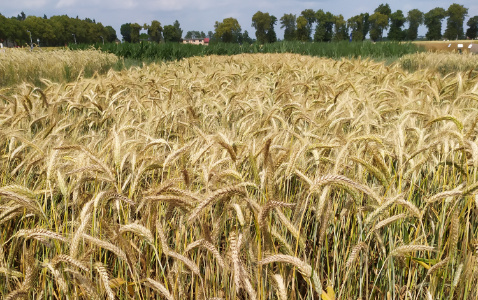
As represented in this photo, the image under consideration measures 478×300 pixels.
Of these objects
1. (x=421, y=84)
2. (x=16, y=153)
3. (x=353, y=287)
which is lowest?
(x=353, y=287)

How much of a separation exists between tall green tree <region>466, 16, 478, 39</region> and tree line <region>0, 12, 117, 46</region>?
4388 inches

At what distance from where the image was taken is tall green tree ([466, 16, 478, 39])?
389 feet

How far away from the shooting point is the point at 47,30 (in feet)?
336

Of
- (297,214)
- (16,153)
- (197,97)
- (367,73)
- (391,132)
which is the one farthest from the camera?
(367,73)

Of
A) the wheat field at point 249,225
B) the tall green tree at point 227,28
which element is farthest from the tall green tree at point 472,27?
the wheat field at point 249,225

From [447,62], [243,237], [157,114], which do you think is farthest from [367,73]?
[447,62]

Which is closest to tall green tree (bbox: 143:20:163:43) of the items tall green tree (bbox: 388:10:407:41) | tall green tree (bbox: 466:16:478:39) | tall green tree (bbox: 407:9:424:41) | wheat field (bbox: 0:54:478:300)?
tall green tree (bbox: 388:10:407:41)

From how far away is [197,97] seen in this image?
135 inches

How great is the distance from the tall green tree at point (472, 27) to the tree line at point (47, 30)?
11146 centimetres

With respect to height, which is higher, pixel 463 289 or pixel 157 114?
pixel 157 114

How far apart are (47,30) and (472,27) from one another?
130m

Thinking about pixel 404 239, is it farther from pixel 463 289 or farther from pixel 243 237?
pixel 243 237

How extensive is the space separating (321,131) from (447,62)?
8758 mm

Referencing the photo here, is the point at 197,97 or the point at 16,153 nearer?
the point at 16,153
